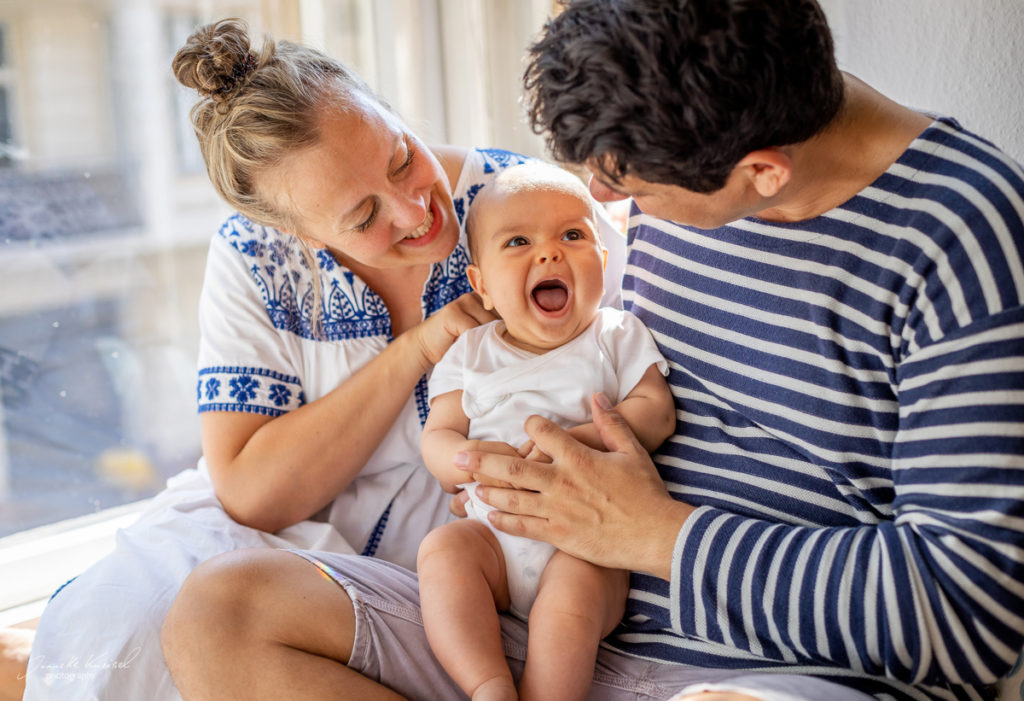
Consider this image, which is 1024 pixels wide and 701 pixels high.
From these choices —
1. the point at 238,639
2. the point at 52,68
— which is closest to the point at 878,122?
the point at 238,639

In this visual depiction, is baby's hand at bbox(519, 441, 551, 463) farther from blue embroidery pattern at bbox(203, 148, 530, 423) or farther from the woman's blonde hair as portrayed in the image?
the woman's blonde hair

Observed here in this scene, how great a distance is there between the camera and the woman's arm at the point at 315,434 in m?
1.50

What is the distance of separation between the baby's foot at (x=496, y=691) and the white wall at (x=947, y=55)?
119 centimetres

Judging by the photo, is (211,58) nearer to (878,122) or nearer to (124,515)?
(878,122)

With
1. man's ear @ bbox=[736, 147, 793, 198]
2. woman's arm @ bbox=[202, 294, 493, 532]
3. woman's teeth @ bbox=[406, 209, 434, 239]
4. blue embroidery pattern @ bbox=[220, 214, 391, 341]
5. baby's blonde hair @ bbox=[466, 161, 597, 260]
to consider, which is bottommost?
woman's arm @ bbox=[202, 294, 493, 532]

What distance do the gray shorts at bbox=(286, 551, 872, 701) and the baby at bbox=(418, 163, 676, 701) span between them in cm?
8

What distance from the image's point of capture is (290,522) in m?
1.57

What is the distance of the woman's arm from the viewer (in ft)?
4.94

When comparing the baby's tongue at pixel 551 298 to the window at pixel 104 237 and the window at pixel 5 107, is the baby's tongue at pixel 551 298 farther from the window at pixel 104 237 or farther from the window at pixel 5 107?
the window at pixel 5 107

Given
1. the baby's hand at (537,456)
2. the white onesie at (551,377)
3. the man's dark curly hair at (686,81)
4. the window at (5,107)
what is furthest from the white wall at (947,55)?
the window at (5,107)

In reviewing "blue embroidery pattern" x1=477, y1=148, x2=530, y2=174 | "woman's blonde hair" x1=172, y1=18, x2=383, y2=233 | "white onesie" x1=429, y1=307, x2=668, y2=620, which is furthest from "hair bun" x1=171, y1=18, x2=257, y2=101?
"white onesie" x1=429, y1=307, x2=668, y2=620

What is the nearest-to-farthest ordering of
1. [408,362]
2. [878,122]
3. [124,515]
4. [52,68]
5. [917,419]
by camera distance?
[917,419]
[878,122]
[408,362]
[52,68]
[124,515]

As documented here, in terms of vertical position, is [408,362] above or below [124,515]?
above

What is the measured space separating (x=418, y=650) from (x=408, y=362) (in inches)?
19.4
